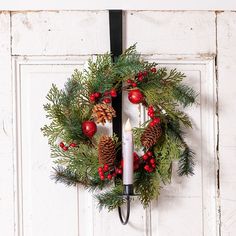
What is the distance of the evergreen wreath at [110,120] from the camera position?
0.95 metres

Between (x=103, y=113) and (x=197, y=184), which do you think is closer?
(x=103, y=113)

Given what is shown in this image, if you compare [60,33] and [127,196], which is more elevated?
[60,33]

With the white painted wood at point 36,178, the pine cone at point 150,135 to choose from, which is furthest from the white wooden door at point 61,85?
the pine cone at point 150,135

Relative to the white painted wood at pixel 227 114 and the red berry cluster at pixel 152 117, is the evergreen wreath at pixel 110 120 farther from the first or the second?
the white painted wood at pixel 227 114

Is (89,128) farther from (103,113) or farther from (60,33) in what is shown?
(60,33)

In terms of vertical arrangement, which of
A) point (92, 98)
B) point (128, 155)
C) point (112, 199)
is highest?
point (92, 98)

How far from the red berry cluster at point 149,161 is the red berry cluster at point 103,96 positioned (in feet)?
0.53

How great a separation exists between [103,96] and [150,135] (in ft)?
0.51

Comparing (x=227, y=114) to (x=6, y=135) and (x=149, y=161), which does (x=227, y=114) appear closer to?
(x=149, y=161)

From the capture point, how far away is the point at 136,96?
0.96m

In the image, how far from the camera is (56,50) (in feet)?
3.40

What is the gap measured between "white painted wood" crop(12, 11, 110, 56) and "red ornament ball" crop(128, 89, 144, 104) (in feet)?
0.49

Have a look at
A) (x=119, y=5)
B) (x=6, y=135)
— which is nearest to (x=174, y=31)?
(x=119, y=5)

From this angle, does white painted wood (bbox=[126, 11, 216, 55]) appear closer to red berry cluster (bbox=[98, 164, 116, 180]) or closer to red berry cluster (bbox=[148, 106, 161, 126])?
red berry cluster (bbox=[148, 106, 161, 126])
